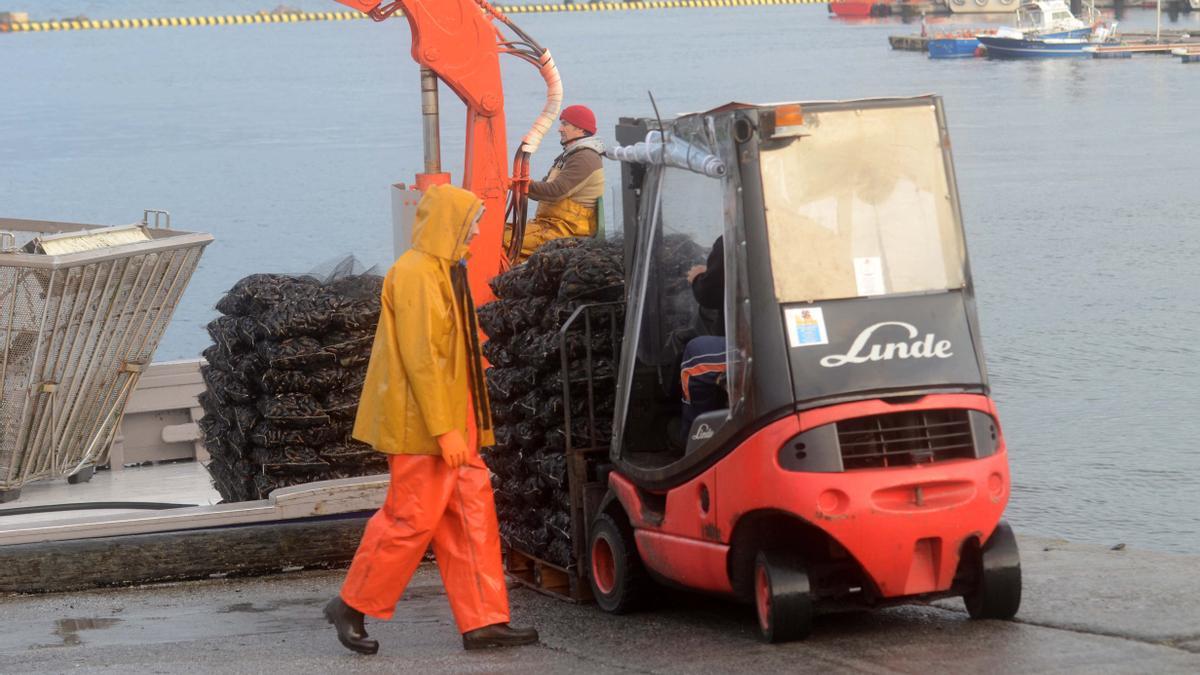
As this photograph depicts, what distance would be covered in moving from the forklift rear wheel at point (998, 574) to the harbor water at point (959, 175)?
593 centimetres

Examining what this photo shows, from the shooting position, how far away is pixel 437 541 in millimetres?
6461

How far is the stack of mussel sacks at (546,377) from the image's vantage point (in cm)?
736

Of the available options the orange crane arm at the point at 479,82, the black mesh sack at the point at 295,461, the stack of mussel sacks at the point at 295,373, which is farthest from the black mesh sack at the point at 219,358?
the orange crane arm at the point at 479,82

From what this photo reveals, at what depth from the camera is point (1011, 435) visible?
15.9 metres

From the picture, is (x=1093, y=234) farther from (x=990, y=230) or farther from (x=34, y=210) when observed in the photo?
(x=34, y=210)

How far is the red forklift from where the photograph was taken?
579 centimetres

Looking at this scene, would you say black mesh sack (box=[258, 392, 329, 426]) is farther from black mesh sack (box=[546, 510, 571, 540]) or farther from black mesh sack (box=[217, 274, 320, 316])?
black mesh sack (box=[546, 510, 571, 540])

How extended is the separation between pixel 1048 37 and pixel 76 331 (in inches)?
2932

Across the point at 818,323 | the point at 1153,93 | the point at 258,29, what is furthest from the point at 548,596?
the point at 258,29

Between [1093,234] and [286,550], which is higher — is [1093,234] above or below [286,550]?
above

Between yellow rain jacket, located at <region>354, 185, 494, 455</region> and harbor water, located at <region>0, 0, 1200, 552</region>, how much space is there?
20.6 feet

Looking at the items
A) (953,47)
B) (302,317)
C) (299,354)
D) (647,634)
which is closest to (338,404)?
(299,354)

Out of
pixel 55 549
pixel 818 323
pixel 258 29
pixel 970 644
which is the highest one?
pixel 258 29

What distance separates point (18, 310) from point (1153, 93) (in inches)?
2353
